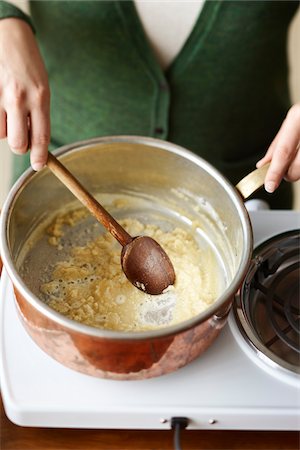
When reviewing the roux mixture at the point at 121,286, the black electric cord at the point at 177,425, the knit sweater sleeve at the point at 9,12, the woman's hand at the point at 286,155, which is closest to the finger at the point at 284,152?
the woman's hand at the point at 286,155

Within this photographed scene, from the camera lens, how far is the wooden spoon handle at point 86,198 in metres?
0.65

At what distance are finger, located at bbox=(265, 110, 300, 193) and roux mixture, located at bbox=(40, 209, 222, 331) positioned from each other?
5.3 inches

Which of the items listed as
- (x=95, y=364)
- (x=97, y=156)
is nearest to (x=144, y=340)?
(x=95, y=364)

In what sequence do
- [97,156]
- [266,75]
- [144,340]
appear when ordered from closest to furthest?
[144,340] → [97,156] → [266,75]

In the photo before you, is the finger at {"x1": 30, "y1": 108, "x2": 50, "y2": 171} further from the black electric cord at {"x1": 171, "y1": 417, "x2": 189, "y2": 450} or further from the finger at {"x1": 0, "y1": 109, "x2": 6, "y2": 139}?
the black electric cord at {"x1": 171, "y1": 417, "x2": 189, "y2": 450}

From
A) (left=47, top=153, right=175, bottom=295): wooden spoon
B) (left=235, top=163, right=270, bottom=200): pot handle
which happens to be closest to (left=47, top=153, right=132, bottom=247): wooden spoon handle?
(left=47, top=153, right=175, bottom=295): wooden spoon

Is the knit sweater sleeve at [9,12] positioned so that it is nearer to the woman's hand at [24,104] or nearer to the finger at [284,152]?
the woman's hand at [24,104]

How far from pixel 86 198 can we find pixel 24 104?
0.11 meters

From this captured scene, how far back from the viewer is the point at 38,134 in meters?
0.63

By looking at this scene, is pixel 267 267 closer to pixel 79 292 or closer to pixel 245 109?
pixel 79 292

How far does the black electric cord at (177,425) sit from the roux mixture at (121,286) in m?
0.09

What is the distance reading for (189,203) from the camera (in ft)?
2.57

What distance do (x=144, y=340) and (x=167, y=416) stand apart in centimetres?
10

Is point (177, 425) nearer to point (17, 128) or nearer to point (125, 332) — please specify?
point (125, 332)
